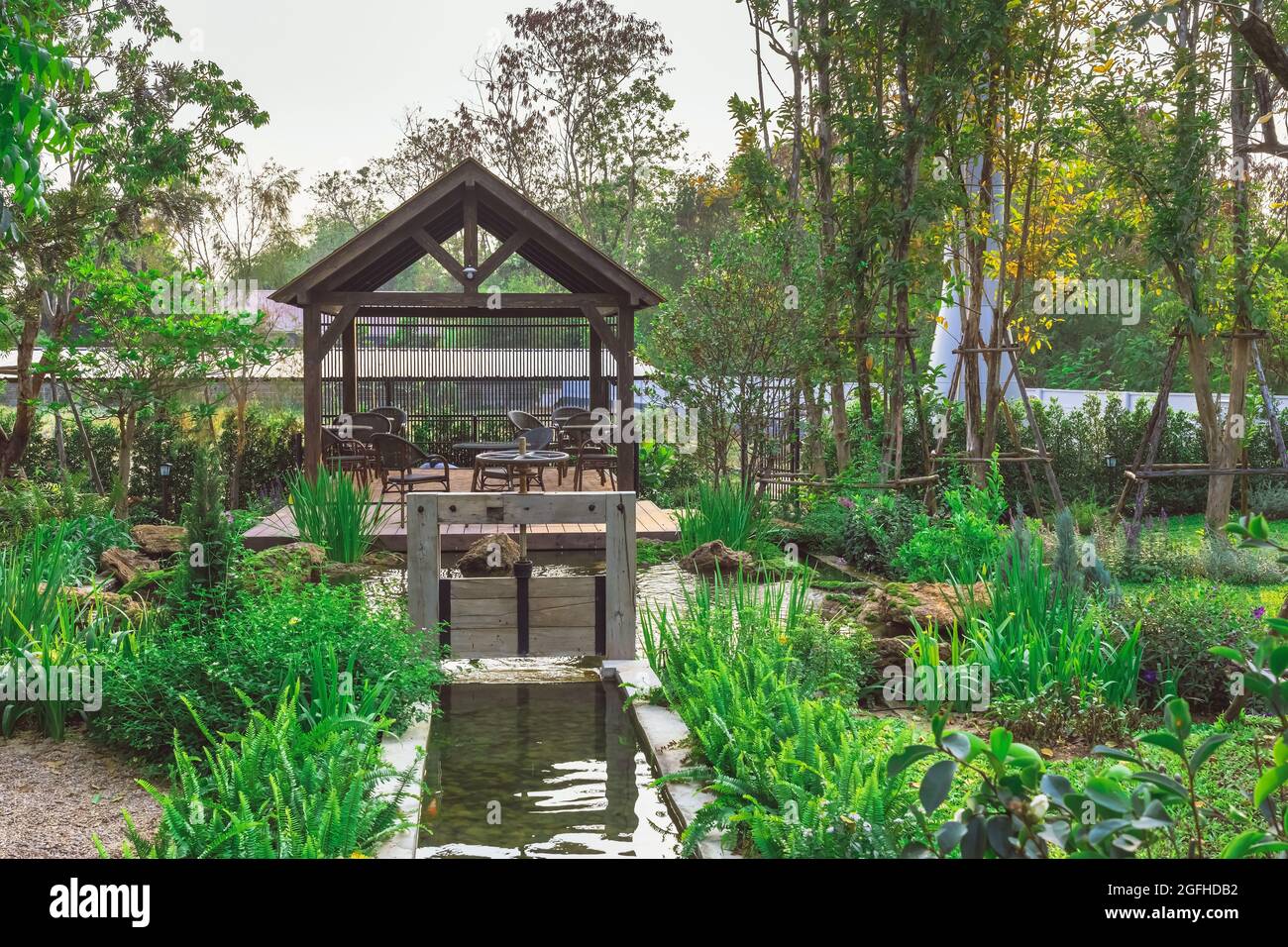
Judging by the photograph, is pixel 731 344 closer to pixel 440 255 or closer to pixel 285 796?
pixel 440 255

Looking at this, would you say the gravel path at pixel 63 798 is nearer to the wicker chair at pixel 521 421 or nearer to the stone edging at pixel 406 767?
the stone edging at pixel 406 767

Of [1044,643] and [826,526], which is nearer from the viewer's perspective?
[1044,643]

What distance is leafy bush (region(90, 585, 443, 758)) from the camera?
4801mm

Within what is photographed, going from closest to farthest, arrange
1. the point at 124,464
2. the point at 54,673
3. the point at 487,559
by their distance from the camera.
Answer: the point at 54,673 < the point at 487,559 < the point at 124,464

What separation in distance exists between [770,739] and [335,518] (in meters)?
6.19

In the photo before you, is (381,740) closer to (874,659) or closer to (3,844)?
(3,844)

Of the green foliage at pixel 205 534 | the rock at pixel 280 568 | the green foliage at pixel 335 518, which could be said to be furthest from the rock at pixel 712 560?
the green foliage at pixel 205 534

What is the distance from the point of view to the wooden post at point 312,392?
528 inches

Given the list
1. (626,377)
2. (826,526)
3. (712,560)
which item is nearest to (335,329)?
(626,377)

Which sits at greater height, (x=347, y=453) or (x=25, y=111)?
(x=25, y=111)

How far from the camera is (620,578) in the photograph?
675cm

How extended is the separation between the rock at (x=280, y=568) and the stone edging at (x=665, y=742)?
5.78ft
